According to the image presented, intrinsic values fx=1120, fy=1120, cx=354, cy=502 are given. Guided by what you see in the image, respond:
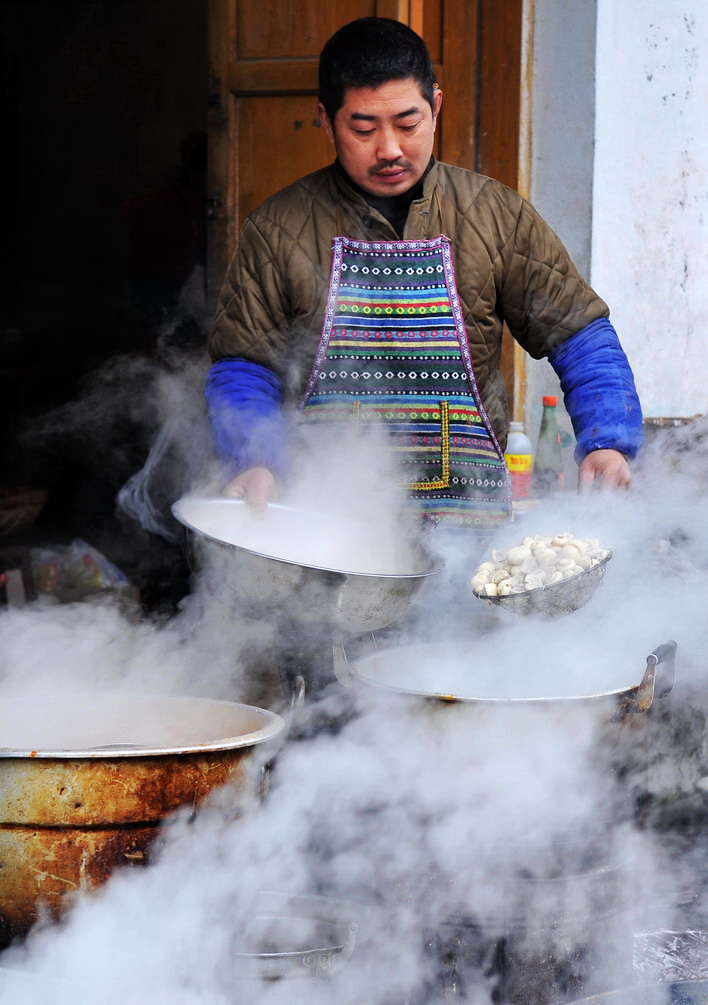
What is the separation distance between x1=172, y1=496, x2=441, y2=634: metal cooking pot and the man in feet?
0.65

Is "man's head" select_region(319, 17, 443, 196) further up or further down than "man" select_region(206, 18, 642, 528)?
further up

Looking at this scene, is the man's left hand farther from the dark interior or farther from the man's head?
the dark interior

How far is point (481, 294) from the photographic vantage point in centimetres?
263

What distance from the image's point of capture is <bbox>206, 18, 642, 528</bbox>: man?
2586 millimetres

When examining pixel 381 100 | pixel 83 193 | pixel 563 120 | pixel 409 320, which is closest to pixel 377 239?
pixel 409 320

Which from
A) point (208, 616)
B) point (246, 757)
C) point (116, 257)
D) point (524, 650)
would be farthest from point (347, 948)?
point (116, 257)

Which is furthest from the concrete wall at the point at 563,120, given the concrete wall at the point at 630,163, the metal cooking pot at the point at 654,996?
the metal cooking pot at the point at 654,996

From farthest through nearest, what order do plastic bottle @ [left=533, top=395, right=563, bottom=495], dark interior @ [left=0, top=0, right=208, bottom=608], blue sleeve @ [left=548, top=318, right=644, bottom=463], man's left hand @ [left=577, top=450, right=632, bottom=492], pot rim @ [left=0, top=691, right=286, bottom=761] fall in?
dark interior @ [left=0, top=0, right=208, bottom=608] → plastic bottle @ [left=533, top=395, right=563, bottom=495] → blue sleeve @ [left=548, top=318, right=644, bottom=463] → man's left hand @ [left=577, top=450, right=632, bottom=492] → pot rim @ [left=0, top=691, right=286, bottom=761]

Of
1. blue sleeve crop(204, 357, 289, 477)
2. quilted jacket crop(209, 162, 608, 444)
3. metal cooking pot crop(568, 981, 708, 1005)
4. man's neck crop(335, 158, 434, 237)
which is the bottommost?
metal cooking pot crop(568, 981, 708, 1005)

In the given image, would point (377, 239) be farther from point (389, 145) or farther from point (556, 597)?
point (556, 597)

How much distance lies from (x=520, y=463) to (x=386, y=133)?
5.12 ft

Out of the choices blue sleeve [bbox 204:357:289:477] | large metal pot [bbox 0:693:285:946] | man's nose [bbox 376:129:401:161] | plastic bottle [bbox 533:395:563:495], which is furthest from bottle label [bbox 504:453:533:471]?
large metal pot [bbox 0:693:285:946]

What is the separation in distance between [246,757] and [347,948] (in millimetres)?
476

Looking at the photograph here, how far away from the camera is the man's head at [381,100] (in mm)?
2406
